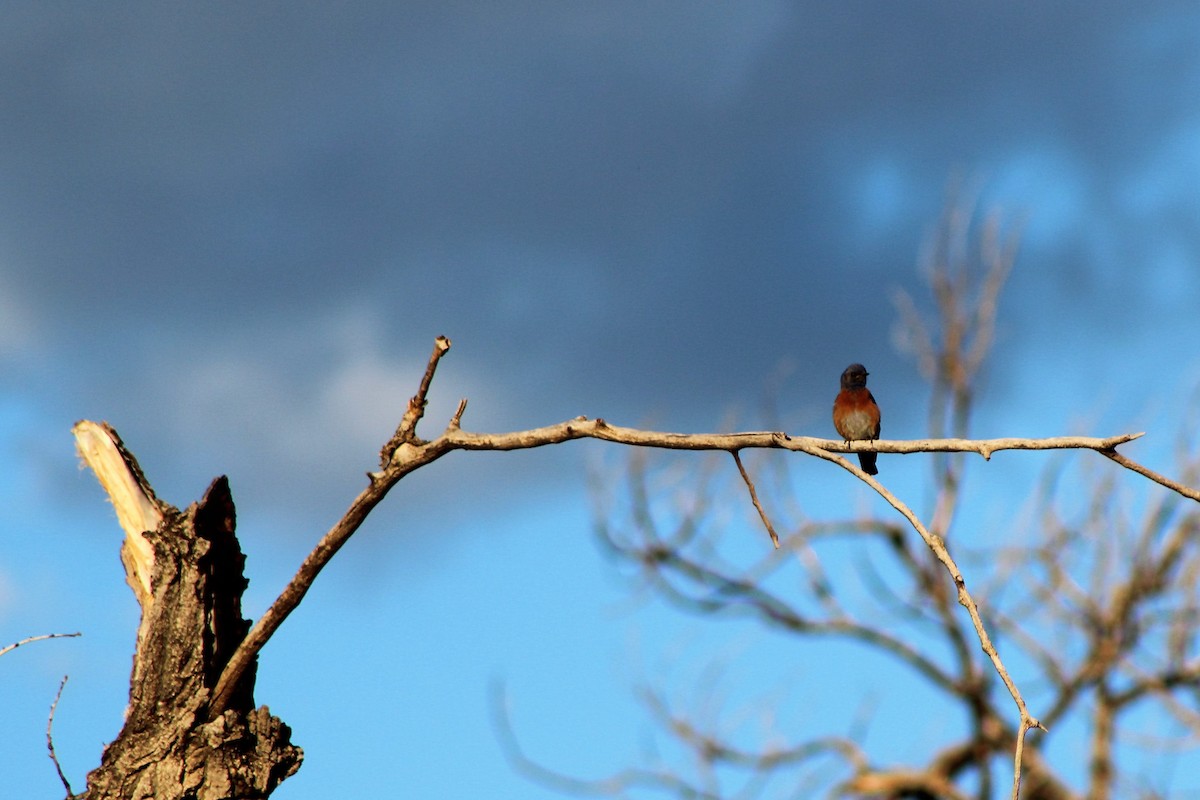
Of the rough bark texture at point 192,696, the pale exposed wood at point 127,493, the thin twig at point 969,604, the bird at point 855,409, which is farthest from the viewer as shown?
the bird at point 855,409

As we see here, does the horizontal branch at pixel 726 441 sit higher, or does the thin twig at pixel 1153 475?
the horizontal branch at pixel 726 441

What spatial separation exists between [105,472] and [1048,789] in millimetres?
12763

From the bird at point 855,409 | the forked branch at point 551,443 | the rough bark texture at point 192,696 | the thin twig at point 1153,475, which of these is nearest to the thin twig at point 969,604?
the forked branch at point 551,443

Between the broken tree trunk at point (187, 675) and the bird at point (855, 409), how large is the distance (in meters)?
5.05

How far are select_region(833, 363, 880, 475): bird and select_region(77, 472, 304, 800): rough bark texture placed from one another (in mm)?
5088

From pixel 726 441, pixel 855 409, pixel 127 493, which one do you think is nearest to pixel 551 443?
pixel 726 441

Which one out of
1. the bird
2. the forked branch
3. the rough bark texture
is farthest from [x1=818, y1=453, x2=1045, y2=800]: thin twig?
the bird

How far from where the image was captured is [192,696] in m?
4.44

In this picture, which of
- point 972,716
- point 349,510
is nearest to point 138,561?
point 349,510

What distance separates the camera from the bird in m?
8.48

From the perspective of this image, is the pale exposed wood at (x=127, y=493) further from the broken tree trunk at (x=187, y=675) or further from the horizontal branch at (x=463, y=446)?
the horizontal branch at (x=463, y=446)

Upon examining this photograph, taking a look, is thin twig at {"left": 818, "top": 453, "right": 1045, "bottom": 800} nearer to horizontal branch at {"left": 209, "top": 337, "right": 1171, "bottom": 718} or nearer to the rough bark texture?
horizontal branch at {"left": 209, "top": 337, "right": 1171, "bottom": 718}

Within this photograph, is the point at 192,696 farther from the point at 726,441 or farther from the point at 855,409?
the point at 855,409

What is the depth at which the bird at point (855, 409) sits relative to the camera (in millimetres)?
8477
